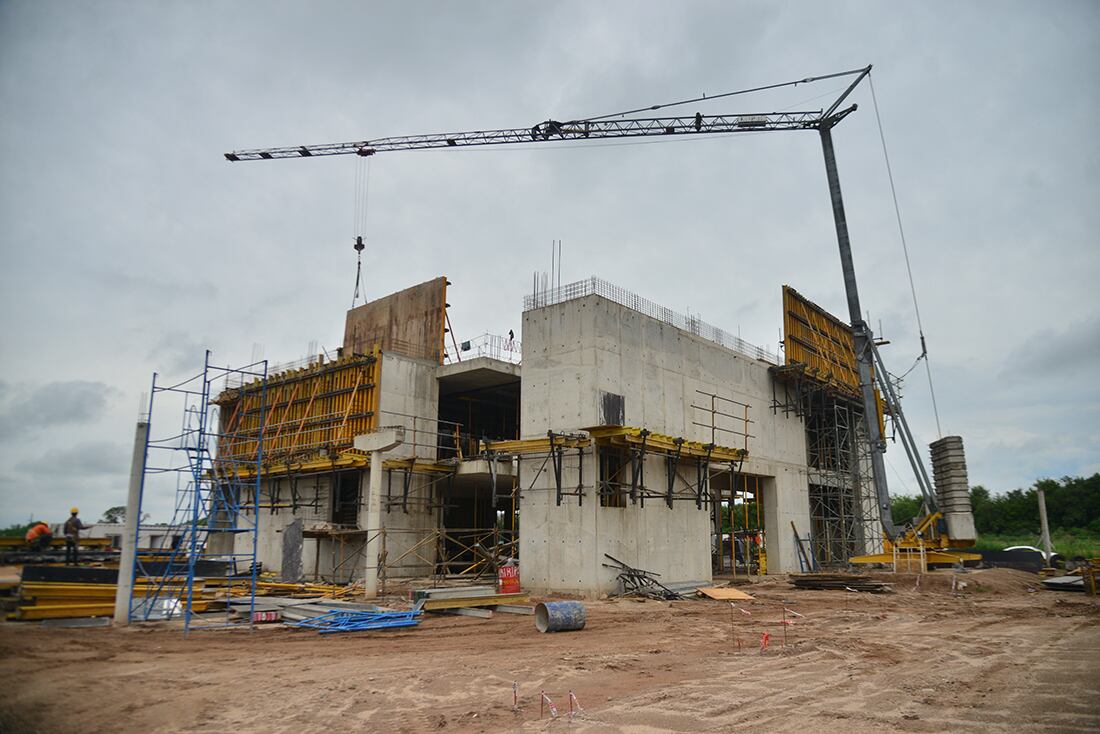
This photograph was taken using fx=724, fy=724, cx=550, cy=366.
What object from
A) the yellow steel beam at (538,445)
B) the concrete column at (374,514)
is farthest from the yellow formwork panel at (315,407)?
the yellow steel beam at (538,445)

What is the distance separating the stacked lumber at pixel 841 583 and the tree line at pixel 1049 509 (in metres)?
41.5

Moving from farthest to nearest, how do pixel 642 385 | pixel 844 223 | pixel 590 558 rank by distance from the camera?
pixel 844 223, pixel 642 385, pixel 590 558

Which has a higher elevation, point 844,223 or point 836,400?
point 844,223

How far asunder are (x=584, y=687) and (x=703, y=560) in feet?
58.6

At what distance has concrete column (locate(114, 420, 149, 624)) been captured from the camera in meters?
14.8

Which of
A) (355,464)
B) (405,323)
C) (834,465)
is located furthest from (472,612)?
(834,465)

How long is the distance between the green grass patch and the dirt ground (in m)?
44.7

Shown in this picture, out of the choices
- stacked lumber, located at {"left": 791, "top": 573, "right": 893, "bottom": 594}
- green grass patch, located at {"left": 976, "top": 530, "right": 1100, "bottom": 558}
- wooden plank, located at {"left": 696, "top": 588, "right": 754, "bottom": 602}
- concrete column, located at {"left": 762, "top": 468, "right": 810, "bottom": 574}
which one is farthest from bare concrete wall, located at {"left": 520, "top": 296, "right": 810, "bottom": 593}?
green grass patch, located at {"left": 976, "top": 530, "right": 1100, "bottom": 558}

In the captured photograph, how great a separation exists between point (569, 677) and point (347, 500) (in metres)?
20.8

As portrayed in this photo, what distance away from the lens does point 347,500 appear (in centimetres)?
2958

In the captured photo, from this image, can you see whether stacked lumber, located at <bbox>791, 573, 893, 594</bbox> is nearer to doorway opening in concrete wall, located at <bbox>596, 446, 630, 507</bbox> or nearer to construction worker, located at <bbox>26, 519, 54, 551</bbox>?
doorway opening in concrete wall, located at <bbox>596, 446, 630, 507</bbox>

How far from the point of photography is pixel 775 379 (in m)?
34.5

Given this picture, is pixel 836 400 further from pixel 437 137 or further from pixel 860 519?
pixel 437 137

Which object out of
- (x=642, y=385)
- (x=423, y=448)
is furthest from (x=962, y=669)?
(x=423, y=448)
